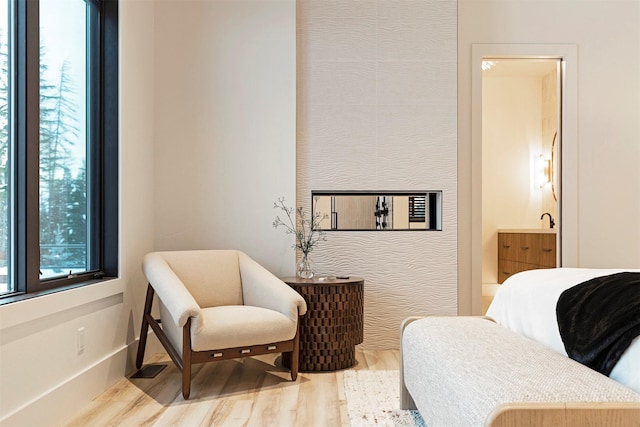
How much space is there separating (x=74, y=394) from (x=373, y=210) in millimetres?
2310

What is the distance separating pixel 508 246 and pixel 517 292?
4.39 metres

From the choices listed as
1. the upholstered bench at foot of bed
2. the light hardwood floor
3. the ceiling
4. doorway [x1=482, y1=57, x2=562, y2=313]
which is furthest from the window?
doorway [x1=482, y1=57, x2=562, y2=313]

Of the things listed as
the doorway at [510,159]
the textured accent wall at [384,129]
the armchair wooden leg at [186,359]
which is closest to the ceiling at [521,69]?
the doorway at [510,159]

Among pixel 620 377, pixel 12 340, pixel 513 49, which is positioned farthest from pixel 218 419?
pixel 513 49

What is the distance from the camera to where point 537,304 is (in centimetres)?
256

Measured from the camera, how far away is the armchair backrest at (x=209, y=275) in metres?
3.85

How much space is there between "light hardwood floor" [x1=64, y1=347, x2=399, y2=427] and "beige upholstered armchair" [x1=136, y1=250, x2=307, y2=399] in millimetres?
150

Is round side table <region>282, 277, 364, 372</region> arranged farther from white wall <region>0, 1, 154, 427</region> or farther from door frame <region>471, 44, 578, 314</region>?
door frame <region>471, 44, 578, 314</region>

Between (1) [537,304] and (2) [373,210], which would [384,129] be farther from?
(1) [537,304]

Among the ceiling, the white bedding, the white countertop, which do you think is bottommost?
the white bedding

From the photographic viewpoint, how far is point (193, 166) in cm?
444

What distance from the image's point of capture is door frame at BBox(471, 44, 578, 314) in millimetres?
4645

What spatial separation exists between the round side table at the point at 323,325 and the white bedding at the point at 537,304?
1.02m

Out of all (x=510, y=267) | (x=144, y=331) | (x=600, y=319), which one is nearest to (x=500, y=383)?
(x=600, y=319)
